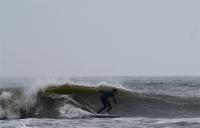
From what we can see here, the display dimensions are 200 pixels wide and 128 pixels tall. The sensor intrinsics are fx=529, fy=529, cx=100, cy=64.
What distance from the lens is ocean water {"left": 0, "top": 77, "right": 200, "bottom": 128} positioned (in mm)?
18281

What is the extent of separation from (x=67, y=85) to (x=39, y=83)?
1791mm

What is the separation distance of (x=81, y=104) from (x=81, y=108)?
164 centimetres

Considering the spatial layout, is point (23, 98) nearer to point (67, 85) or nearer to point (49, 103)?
point (49, 103)

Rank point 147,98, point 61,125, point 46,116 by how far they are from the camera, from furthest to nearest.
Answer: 1. point 147,98
2. point 46,116
3. point 61,125

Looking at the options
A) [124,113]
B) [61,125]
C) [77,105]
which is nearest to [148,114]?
[124,113]

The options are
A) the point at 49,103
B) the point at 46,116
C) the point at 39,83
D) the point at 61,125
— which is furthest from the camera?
the point at 39,83

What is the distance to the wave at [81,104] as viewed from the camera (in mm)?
22688

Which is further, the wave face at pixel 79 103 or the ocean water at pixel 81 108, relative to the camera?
the wave face at pixel 79 103

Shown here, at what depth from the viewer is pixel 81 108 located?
2358 centimetres

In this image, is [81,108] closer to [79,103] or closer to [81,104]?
[81,104]

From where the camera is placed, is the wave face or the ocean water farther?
the wave face

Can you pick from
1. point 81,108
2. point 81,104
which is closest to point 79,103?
point 81,104

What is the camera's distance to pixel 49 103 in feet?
78.6

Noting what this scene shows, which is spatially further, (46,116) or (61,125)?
(46,116)
